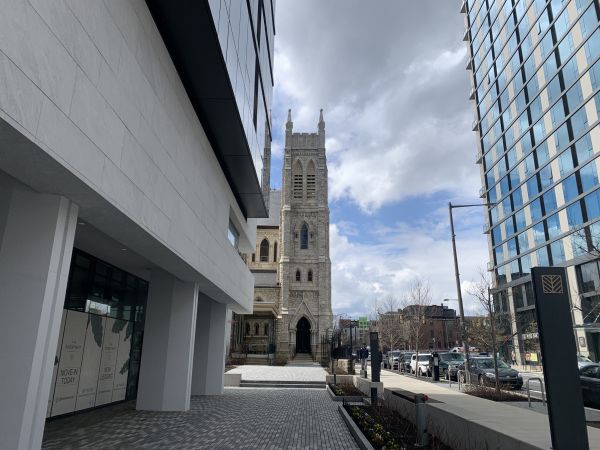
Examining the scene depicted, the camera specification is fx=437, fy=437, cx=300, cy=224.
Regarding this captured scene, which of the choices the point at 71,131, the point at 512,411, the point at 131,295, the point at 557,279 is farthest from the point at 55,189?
the point at 131,295

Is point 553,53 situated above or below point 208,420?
above

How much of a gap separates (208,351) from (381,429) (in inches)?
428

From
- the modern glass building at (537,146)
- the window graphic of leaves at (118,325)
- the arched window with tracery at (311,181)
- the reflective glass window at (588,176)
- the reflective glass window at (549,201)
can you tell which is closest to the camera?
the window graphic of leaves at (118,325)

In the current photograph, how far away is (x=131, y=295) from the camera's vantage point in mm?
15812

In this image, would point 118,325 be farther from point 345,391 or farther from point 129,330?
point 345,391

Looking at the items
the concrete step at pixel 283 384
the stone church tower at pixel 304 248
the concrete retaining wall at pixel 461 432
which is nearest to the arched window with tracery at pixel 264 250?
the stone church tower at pixel 304 248

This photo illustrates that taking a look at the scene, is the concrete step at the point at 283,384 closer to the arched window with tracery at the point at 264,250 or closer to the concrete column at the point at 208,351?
the concrete column at the point at 208,351

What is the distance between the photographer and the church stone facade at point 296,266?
186ft

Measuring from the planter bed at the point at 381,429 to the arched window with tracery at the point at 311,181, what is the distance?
54.4 m

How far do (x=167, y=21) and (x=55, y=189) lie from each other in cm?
473

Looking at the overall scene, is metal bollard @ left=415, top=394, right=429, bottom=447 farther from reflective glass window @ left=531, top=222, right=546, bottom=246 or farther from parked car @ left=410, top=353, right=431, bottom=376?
reflective glass window @ left=531, top=222, right=546, bottom=246

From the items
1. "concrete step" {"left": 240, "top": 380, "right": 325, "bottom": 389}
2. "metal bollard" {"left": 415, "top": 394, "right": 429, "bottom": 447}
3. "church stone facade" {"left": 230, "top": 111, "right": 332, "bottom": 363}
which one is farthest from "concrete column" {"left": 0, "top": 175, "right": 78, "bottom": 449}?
"church stone facade" {"left": 230, "top": 111, "right": 332, "bottom": 363}

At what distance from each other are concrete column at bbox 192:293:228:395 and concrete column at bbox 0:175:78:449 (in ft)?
41.1

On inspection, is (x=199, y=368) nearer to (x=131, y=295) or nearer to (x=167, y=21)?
(x=131, y=295)
